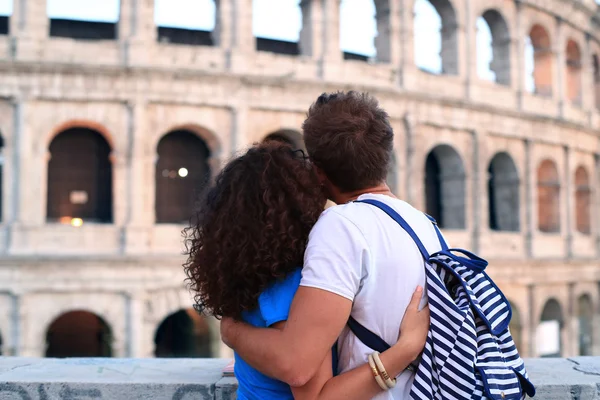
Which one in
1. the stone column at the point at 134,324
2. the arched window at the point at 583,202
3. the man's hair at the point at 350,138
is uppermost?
the arched window at the point at 583,202

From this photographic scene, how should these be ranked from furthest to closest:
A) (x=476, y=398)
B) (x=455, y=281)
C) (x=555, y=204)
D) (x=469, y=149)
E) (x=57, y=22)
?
(x=555, y=204) → (x=469, y=149) → (x=57, y=22) → (x=455, y=281) → (x=476, y=398)

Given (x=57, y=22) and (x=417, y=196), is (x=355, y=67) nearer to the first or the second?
(x=417, y=196)

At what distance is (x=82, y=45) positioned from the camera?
565 inches

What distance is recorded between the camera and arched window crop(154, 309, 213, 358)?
16.4 metres

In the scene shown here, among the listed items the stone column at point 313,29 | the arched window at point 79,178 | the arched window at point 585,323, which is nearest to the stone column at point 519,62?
the stone column at point 313,29

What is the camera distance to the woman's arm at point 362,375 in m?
1.96

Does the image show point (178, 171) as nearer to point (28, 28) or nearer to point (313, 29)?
point (28, 28)

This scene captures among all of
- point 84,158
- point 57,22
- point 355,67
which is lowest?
point 84,158

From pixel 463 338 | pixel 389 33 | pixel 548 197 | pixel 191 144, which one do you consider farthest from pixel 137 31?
pixel 463 338

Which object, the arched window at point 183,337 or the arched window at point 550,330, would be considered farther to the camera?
the arched window at point 550,330

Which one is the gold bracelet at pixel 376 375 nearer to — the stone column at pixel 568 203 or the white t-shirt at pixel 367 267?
the white t-shirt at pixel 367 267

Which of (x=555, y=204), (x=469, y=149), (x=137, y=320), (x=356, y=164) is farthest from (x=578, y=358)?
(x=555, y=204)

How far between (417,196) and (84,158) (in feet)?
27.3

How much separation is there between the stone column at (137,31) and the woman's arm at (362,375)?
13498 millimetres
